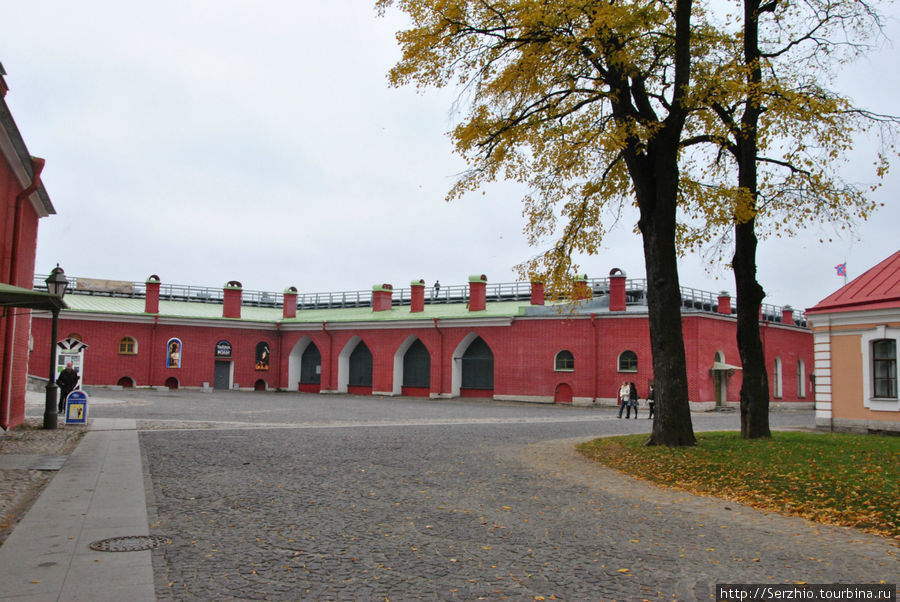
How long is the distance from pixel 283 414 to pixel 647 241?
49.1 feet

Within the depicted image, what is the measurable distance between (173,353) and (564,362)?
78.9 ft

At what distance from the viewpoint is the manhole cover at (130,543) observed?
585 centimetres

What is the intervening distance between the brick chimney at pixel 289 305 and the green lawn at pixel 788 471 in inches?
1442

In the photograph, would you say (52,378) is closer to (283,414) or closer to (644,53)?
(283,414)

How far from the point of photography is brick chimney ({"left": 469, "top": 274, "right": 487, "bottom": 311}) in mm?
40344

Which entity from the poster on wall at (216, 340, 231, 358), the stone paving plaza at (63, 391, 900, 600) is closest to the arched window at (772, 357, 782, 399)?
the stone paving plaza at (63, 391, 900, 600)

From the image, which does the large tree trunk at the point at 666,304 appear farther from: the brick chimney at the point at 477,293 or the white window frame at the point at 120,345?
the white window frame at the point at 120,345

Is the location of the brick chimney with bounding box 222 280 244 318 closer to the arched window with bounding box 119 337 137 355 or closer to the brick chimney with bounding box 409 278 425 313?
the arched window with bounding box 119 337 137 355

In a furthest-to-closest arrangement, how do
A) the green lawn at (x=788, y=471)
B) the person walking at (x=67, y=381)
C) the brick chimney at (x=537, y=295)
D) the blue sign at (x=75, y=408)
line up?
1. the brick chimney at (x=537, y=295)
2. the person walking at (x=67, y=381)
3. the blue sign at (x=75, y=408)
4. the green lawn at (x=788, y=471)

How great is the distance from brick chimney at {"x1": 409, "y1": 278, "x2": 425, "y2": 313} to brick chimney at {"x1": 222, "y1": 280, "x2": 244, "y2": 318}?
12.2 meters

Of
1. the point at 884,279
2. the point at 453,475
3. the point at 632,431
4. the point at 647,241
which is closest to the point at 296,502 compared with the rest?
the point at 453,475

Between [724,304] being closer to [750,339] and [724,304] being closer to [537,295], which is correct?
[537,295]

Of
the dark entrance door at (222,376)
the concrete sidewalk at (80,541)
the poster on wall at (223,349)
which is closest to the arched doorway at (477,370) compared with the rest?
the poster on wall at (223,349)

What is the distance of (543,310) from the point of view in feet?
120
